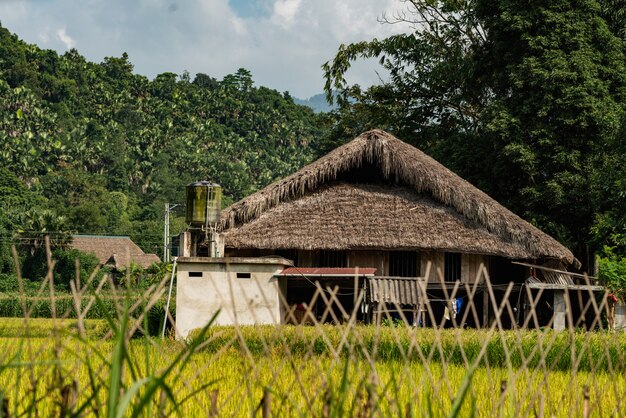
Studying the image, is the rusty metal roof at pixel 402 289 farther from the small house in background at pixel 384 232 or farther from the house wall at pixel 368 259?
the house wall at pixel 368 259

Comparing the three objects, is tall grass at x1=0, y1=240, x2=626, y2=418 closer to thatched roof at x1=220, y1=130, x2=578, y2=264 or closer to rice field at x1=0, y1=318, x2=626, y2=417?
rice field at x1=0, y1=318, x2=626, y2=417

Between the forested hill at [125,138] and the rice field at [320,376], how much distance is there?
4376 cm

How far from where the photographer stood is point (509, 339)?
27.5 ft

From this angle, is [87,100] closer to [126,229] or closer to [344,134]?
[126,229]

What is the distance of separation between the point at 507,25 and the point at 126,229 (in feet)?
123

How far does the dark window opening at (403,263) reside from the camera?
16.0 metres

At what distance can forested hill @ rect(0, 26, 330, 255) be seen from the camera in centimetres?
5534

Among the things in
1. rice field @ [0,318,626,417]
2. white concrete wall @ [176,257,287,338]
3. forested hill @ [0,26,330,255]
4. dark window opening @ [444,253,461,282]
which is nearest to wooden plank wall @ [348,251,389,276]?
dark window opening @ [444,253,461,282]

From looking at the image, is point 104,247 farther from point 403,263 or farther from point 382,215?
point 382,215

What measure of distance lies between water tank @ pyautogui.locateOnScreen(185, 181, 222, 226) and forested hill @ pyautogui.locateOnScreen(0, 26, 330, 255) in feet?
120

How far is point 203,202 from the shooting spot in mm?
13859

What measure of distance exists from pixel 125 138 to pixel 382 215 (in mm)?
56310

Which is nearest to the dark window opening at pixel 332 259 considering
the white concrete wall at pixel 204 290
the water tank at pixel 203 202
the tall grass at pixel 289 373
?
the water tank at pixel 203 202

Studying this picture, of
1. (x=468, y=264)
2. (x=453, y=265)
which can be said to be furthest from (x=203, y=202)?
(x=468, y=264)
